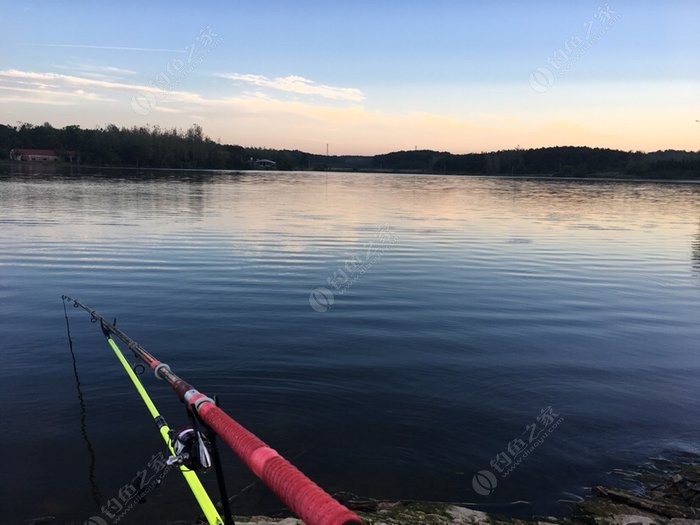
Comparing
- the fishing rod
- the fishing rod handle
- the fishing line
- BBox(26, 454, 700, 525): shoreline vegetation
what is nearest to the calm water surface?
the fishing line

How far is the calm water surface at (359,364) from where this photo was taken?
21.9 ft

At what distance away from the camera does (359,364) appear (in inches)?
398

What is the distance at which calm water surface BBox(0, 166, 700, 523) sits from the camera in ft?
21.9

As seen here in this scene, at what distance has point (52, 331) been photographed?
11.4 m

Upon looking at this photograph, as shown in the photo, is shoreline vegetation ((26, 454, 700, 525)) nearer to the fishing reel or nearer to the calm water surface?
the calm water surface

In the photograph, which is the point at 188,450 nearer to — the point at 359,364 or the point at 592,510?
the point at 592,510

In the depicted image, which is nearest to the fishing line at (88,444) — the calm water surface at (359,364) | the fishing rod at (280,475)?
the calm water surface at (359,364)

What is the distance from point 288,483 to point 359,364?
812 cm

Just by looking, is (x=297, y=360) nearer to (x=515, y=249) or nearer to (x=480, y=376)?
(x=480, y=376)

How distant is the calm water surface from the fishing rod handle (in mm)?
3847

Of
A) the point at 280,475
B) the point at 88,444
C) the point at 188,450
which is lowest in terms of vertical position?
the point at 88,444

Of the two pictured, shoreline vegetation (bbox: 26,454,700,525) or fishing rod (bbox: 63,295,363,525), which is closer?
fishing rod (bbox: 63,295,363,525)

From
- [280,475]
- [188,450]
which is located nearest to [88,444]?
[188,450]

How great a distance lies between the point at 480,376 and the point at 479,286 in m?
7.43
